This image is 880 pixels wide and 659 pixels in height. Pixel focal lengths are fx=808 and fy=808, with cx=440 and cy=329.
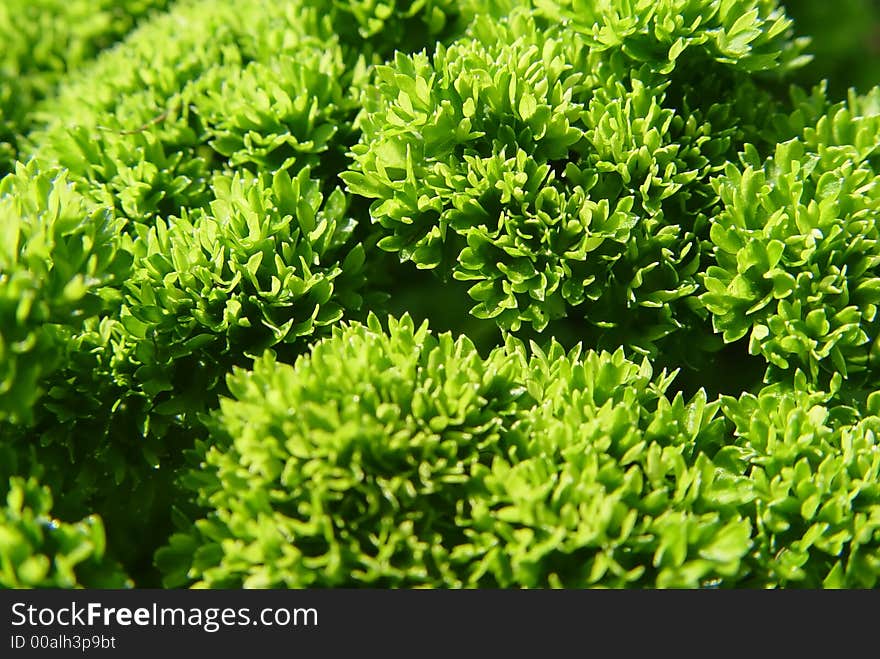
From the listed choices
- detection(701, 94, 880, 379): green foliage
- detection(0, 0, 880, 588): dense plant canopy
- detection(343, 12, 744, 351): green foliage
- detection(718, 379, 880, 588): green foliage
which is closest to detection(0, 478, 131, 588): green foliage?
detection(0, 0, 880, 588): dense plant canopy

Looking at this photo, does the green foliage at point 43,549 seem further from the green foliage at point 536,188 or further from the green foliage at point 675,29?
the green foliage at point 675,29

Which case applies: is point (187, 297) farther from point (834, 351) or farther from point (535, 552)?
point (834, 351)

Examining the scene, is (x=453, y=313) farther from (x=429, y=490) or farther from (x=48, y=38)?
(x=48, y=38)

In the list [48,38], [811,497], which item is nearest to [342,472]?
[811,497]

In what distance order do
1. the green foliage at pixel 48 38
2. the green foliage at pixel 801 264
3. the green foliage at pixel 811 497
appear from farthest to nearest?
the green foliage at pixel 48 38, the green foliage at pixel 801 264, the green foliage at pixel 811 497

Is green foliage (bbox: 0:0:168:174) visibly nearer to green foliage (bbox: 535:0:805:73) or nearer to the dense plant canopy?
Result: the dense plant canopy

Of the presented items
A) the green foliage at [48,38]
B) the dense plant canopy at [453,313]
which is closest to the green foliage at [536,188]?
the dense plant canopy at [453,313]

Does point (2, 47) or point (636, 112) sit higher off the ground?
point (2, 47)

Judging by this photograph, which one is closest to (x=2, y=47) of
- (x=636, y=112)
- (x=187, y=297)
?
(x=187, y=297)
